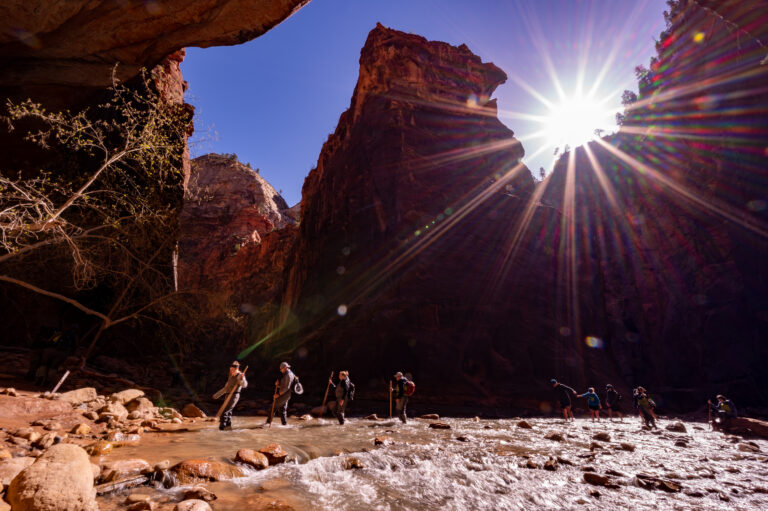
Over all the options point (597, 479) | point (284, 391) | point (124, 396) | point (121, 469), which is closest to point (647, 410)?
point (597, 479)

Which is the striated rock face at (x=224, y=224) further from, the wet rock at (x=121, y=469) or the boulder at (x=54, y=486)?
the boulder at (x=54, y=486)

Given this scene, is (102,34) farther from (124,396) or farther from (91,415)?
(91,415)

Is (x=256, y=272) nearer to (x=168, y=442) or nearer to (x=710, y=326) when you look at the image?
(x=168, y=442)

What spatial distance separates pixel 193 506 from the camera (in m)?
3.98

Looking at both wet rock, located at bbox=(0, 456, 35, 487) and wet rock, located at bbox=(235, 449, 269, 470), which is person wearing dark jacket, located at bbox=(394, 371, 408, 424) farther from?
wet rock, located at bbox=(0, 456, 35, 487)

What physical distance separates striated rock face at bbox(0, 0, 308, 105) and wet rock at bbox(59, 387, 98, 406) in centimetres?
1485

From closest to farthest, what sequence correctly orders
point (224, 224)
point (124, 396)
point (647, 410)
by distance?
point (124, 396) < point (647, 410) < point (224, 224)

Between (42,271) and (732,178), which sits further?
(732,178)

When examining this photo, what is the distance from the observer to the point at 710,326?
30297 mm

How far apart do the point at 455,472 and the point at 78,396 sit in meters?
11.0

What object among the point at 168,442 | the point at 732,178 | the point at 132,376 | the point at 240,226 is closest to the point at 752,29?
the point at 732,178

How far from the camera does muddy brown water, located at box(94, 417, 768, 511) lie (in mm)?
5328

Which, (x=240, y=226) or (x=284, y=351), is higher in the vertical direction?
(x=240, y=226)

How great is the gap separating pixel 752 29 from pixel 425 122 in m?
22.4
